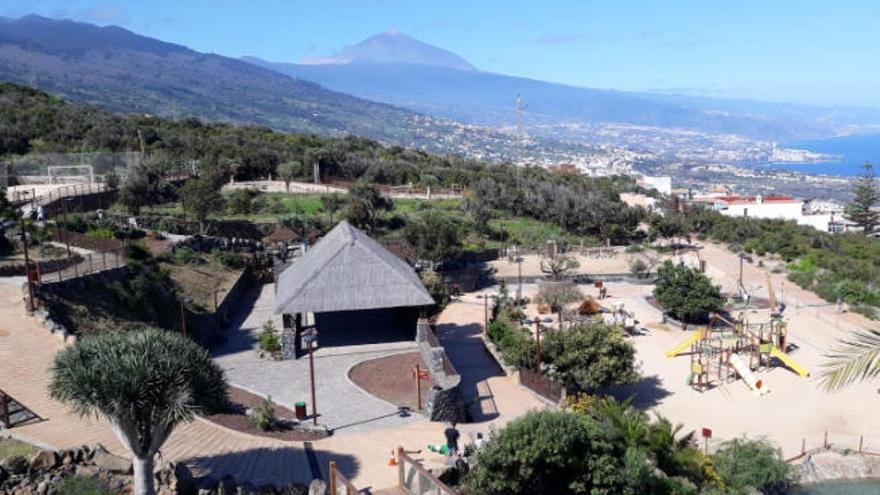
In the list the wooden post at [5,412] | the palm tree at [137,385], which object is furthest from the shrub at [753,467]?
the wooden post at [5,412]

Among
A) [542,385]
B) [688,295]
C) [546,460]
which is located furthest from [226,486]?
[688,295]

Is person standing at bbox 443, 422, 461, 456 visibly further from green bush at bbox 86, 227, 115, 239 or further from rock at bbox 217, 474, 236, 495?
green bush at bbox 86, 227, 115, 239

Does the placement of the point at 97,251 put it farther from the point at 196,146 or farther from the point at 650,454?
the point at 196,146

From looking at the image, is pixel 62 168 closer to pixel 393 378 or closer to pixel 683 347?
pixel 393 378

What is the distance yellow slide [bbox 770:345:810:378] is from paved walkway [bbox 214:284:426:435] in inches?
462

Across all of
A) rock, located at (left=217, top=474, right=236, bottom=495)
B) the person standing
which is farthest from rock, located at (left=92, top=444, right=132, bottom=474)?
the person standing

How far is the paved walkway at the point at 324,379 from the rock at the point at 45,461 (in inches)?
229

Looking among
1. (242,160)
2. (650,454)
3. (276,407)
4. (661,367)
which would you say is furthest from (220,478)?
(242,160)

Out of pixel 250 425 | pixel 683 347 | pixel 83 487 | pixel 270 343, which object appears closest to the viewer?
pixel 83 487

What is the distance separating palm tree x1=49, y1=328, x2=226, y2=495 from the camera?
9758mm

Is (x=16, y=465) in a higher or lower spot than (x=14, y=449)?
higher

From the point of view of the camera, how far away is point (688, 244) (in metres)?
48.0

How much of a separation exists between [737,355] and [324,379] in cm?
1349

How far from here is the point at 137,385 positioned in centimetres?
976
